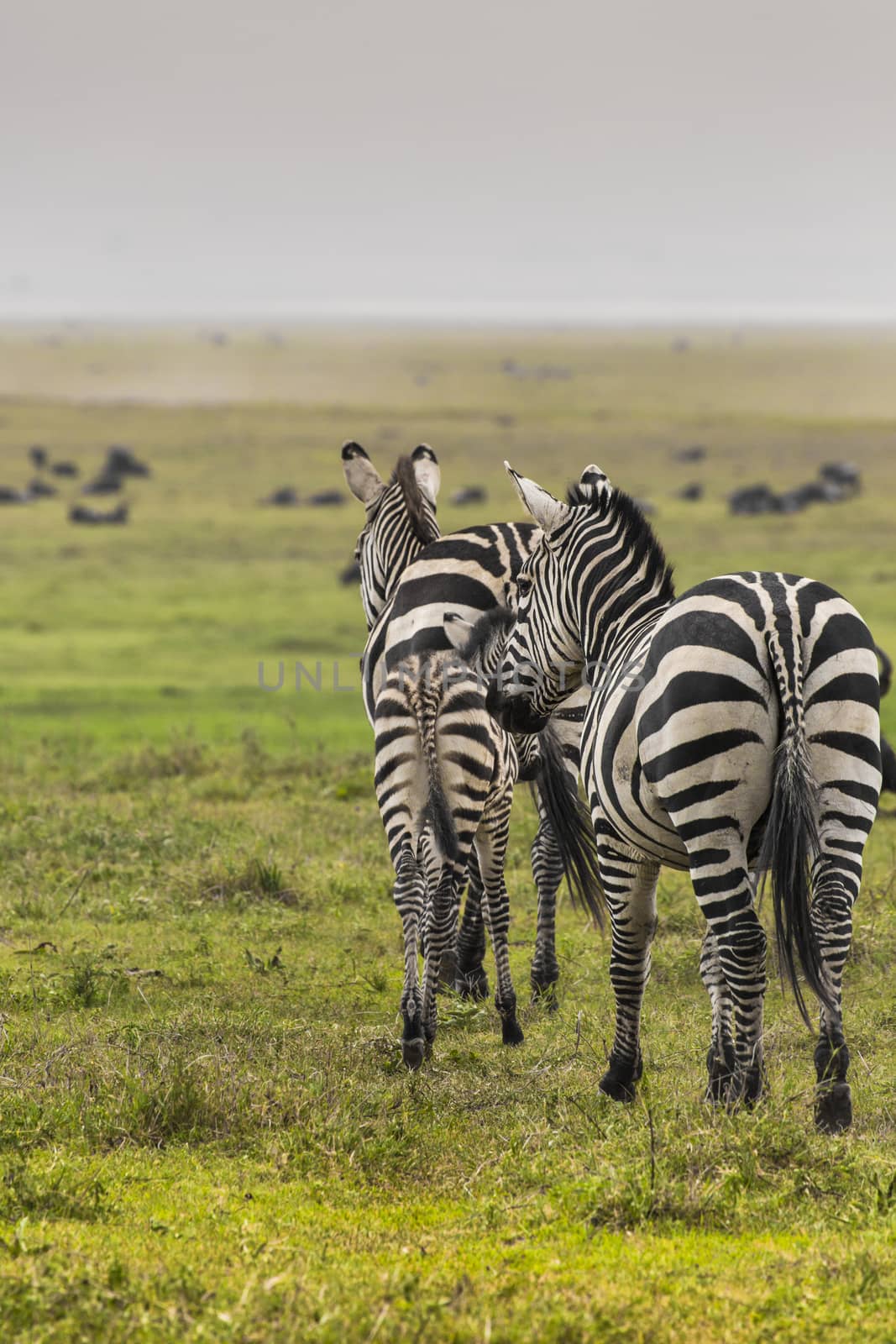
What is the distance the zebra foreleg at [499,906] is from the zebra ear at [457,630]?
3.04 ft

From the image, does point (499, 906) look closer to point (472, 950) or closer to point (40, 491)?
point (472, 950)

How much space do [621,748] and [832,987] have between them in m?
1.18

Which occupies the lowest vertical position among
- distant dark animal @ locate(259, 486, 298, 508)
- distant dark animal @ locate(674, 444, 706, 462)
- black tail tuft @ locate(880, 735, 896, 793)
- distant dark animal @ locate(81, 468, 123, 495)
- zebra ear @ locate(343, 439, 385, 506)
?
black tail tuft @ locate(880, 735, 896, 793)

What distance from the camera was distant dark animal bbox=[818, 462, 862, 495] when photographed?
4094 centimetres

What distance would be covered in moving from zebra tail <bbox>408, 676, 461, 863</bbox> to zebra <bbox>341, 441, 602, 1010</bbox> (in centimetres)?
32

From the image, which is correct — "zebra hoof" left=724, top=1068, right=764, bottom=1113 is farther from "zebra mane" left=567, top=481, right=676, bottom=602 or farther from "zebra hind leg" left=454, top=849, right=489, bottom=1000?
"zebra hind leg" left=454, top=849, right=489, bottom=1000

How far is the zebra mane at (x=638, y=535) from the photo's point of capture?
6.28 meters

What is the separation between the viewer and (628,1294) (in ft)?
12.6

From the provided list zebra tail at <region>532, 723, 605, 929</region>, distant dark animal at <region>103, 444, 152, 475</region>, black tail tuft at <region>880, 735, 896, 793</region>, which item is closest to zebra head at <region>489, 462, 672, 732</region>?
zebra tail at <region>532, 723, 605, 929</region>

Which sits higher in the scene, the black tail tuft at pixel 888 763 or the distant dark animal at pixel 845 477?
the distant dark animal at pixel 845 477

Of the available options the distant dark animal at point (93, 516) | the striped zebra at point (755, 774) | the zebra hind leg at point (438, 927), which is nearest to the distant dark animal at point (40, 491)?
the distant dark animal at point (93, 516)

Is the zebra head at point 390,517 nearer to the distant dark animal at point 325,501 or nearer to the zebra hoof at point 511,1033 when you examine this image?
the zebra hoof at point 511,1033

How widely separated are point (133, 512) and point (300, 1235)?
115 ft

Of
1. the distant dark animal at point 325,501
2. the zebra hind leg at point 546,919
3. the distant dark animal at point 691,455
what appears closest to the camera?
the zebra hind leg at point 546,919
